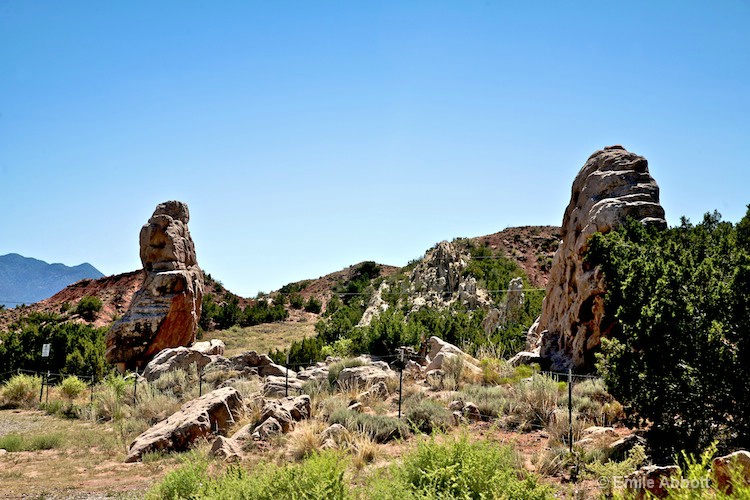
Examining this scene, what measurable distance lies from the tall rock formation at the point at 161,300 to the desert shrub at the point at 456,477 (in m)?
18.5

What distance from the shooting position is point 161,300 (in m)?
22.6

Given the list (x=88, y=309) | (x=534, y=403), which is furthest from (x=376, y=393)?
(x=88, y=309)

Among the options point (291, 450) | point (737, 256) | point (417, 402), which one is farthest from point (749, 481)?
point (417, 402)

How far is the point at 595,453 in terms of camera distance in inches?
315

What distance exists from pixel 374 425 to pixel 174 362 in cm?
1058

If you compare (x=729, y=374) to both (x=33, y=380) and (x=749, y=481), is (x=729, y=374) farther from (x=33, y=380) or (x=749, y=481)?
(x=33, y=380)

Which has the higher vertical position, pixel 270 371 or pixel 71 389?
pixel 270 371

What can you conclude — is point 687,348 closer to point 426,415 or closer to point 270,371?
point 426,415

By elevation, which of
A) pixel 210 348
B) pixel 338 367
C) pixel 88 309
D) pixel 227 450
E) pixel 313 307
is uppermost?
pixel 313 307

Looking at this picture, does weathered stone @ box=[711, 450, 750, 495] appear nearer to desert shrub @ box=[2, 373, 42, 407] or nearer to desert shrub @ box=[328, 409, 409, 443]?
desert shrub @ box=[328, 409, 409, 443]

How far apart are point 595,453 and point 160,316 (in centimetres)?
1842

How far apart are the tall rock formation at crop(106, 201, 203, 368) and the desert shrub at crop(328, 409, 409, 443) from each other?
13.7 metres

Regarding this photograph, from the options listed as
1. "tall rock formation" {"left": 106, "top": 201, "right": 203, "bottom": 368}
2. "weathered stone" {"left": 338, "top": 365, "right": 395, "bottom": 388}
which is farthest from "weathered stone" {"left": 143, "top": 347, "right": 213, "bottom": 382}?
"weathered stone" {"left": 338, "top": 365, "right": 395, "bottom": 388}

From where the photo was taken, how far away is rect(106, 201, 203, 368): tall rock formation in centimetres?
2220
